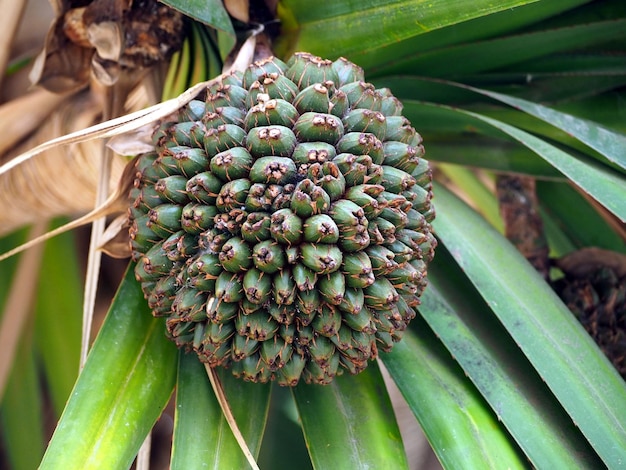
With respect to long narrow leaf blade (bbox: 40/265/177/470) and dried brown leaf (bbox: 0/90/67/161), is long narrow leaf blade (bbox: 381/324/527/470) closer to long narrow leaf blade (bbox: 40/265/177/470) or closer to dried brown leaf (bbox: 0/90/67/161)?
long narrow leaf blade (bbox: 40/265/177/470)

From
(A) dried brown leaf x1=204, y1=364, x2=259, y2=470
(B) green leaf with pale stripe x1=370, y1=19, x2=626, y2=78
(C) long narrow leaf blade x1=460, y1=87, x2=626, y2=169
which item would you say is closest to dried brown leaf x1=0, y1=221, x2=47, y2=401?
(A) dried brown leaf x1=204, y1=364, x2=259, y2=470

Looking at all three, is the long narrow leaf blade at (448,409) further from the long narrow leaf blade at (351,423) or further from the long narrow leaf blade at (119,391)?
the long narrow leaf blade at (119,391)

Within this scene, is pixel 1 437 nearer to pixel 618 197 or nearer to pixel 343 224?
pixel 343 224

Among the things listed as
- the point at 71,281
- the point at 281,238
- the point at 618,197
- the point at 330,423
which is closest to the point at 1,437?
the point at 71,281

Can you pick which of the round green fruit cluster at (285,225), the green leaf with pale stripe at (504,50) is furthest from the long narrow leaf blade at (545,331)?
the green leaf with pale stripe at (504,50)

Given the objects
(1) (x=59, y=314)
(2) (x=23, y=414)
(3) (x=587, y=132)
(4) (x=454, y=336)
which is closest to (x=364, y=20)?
(3) (x=587, y=132)
